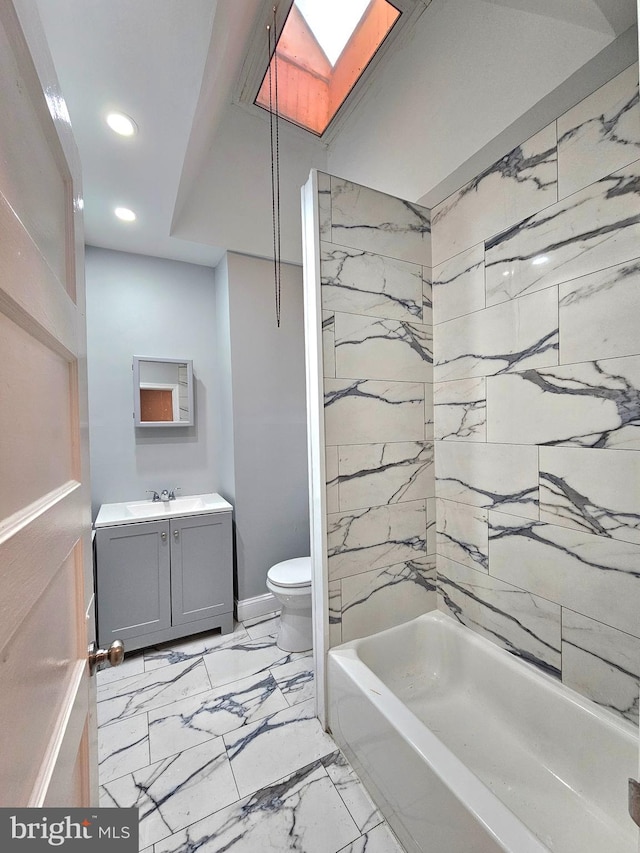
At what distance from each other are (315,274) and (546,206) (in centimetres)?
99

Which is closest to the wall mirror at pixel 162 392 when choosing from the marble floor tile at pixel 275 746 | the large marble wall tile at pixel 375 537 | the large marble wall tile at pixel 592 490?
the large marble wall tile at pixel 375 537

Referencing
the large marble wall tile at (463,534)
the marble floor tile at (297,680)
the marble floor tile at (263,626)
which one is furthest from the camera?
the marble floor tile at (263,626)

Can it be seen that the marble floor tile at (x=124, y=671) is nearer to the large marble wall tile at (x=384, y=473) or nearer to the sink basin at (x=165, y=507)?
the sink basin at (x=165, y=507)

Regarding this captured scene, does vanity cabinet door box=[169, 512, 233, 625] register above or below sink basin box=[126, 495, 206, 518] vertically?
below

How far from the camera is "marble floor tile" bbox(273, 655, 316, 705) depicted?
1923 mm

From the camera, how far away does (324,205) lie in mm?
1688

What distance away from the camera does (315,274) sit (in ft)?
5.41

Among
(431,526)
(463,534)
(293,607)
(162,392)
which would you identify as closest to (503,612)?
(463,534)

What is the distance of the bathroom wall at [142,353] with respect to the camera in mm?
2580

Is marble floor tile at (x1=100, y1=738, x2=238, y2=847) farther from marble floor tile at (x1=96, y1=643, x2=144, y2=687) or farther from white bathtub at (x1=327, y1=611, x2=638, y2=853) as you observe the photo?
marble floor tile at (x1=96, y1=643, x2=144, y2=687)

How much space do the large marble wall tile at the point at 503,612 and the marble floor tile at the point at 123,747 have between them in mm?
1629

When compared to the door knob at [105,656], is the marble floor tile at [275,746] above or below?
below

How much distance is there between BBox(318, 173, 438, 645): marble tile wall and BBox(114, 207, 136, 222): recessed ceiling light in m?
1.28

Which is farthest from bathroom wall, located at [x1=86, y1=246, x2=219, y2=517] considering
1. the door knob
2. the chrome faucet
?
the door knob
